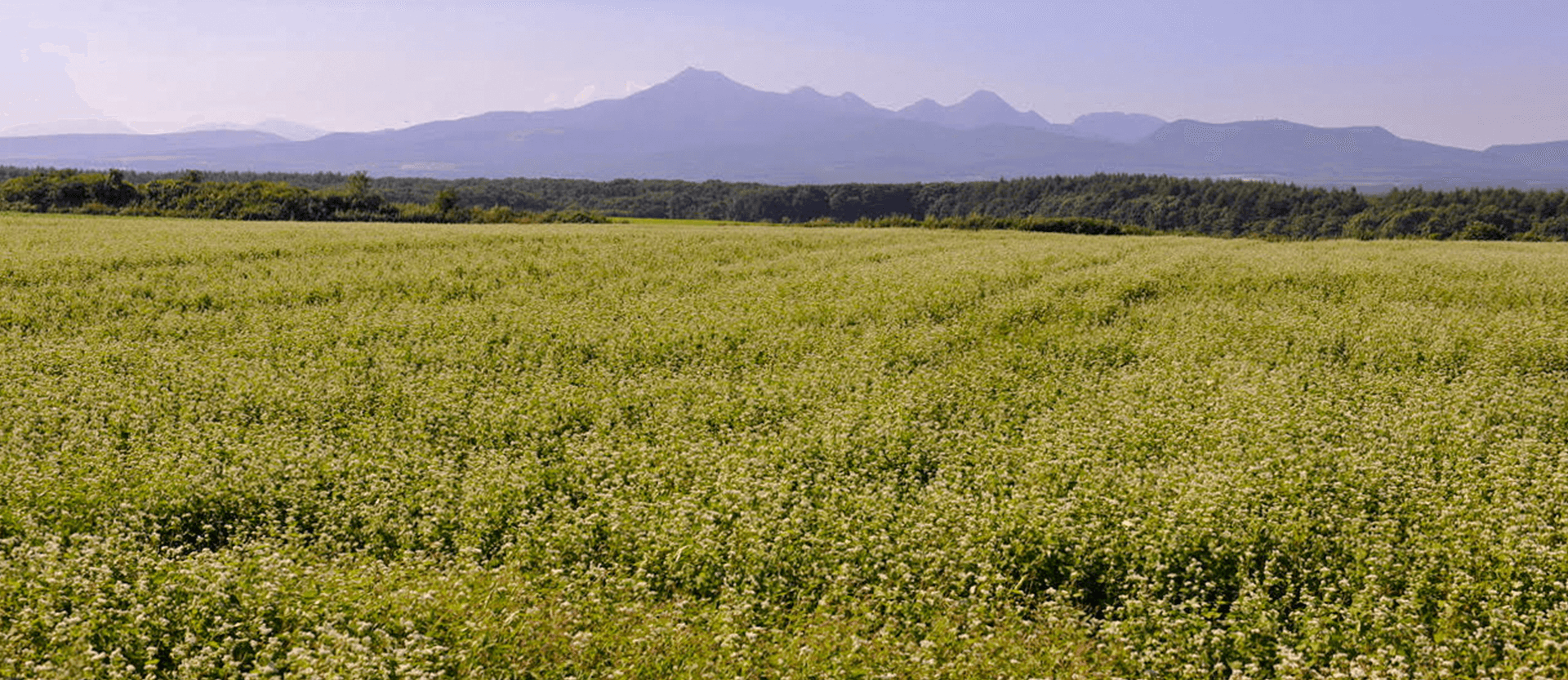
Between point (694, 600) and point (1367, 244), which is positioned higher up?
point (1367, 244)

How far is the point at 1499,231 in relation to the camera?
2672 inches

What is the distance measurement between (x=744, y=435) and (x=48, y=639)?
25.4 ft

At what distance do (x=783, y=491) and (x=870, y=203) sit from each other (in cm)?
11543

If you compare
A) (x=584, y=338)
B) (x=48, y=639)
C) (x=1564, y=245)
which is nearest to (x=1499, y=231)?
(x=1564, y=245)

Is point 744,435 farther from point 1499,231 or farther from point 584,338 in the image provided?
point 1499,231

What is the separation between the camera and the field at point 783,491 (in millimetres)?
7004

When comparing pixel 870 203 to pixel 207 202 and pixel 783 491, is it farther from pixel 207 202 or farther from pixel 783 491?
pixel 783 491

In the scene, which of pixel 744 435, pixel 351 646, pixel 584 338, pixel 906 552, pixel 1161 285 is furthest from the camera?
pixel 1161 285

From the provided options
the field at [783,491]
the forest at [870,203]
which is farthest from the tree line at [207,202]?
the field at [783,491]

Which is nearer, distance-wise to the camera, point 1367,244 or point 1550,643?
point 1550,643

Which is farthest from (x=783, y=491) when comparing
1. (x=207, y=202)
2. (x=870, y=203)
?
(x=870, y=203)

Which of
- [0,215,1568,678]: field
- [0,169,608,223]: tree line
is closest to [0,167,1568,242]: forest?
[0,169,608,223]: tree line

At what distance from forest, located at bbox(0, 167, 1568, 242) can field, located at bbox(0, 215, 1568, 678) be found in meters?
46.7

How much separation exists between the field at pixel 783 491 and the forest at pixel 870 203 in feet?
153
